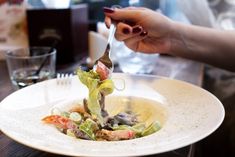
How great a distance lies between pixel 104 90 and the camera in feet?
2.20

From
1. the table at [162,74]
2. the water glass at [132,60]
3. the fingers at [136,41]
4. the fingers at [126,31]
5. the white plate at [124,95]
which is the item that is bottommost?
the table at [162,74]

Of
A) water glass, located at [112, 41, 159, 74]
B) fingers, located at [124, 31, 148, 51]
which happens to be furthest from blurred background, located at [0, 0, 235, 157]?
fingers, located at [124, 31, 148, 51]

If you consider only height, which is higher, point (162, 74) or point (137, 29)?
point (137, 29)

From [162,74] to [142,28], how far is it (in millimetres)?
235

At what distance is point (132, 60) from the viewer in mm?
1077

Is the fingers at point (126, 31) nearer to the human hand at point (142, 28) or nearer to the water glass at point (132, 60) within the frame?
the human hand at point (142, 28)

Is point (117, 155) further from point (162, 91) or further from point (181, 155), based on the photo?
point (162, 91)

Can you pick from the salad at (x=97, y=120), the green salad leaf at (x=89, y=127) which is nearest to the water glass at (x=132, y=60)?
the salad at (x=97, y=120)

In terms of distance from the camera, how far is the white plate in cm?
49

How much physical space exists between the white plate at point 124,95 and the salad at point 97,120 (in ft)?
0.09

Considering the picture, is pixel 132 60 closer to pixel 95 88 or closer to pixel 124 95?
pixel 124 95

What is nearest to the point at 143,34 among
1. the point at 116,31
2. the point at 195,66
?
the point at 116,31

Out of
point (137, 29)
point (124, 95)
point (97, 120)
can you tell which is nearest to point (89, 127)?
point (97, 120)

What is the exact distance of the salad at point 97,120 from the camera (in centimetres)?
60
